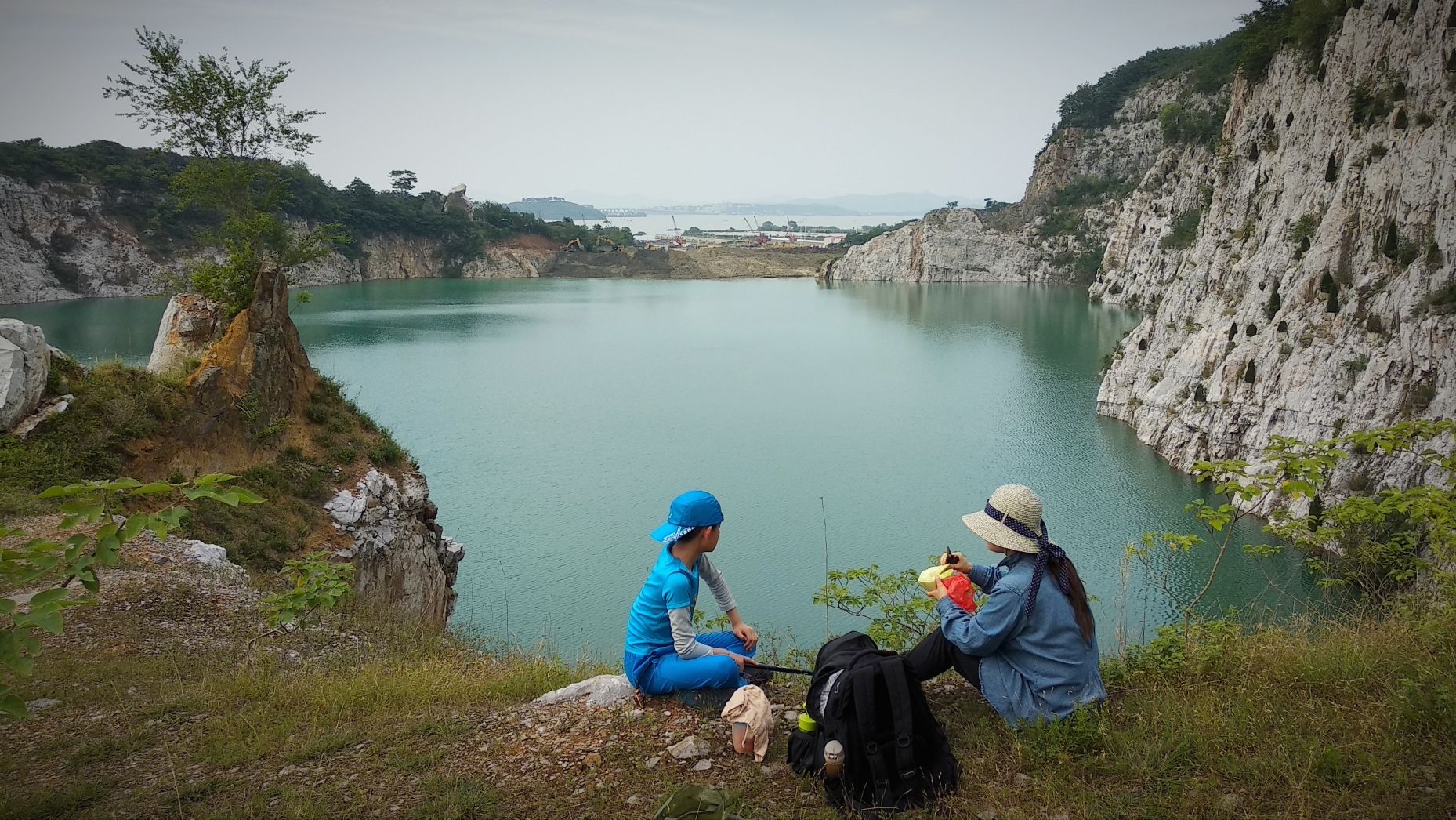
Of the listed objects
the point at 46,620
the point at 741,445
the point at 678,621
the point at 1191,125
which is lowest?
the point at 741,445

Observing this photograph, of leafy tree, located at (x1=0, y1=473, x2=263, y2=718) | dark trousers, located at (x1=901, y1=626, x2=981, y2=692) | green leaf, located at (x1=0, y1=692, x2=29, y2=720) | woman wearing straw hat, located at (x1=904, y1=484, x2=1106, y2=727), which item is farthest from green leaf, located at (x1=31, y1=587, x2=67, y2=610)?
dark trousers, located at (x1=901, y1=626, x2=981, y2=692)

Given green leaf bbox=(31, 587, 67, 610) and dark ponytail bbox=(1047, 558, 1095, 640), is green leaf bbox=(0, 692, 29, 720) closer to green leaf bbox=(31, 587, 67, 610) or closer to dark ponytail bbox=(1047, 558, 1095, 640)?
green leaf bbox=(31, 587, 67, 610)

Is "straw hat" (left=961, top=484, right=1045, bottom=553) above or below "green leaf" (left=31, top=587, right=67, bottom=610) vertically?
below

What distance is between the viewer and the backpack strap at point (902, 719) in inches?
131

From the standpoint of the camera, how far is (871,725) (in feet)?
11.0

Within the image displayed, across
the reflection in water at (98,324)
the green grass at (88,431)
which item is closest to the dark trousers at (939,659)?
the green grass at (88,431)

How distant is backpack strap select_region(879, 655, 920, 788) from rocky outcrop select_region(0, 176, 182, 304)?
53334 millimetres

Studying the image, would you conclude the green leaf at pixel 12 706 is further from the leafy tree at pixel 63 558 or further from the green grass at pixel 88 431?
the green grass at pixel 88 431

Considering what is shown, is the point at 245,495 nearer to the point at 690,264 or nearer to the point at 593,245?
the point at 690,264

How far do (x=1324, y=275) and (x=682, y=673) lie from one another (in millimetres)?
19788

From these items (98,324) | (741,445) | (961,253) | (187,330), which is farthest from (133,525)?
(961,253)

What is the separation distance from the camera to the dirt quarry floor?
91312 mm

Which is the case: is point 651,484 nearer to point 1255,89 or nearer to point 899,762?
point 899,762

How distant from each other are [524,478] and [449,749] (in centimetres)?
1430
